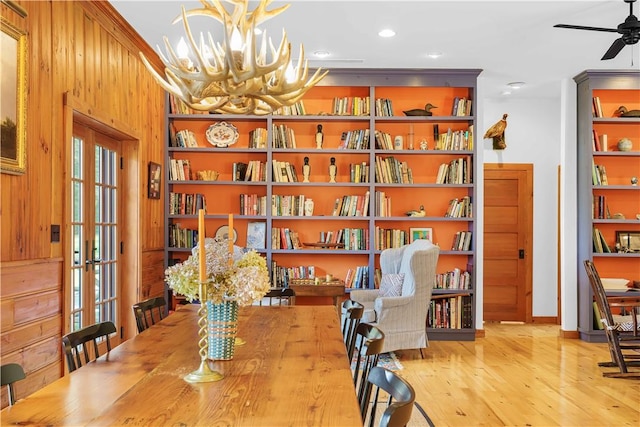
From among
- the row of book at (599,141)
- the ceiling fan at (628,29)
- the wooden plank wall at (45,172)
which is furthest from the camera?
the row of book at (599,141)

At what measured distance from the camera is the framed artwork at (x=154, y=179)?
19.6 feet

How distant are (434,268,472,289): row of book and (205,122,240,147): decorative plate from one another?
9.36 feet

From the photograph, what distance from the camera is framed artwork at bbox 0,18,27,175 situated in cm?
329

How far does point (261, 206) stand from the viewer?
6621 millimetres

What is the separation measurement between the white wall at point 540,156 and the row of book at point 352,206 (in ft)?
7.12

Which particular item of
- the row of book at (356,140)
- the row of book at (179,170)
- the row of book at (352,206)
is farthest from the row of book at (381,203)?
the row of book at (179,170)

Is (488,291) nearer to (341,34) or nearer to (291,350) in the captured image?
(341,34)

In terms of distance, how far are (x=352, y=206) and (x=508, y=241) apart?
101 inches

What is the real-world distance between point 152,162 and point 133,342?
377cm

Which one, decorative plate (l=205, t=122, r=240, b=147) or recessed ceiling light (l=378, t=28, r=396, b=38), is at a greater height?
recessed ceiling light (l=378, t=28, r=396, b=38)

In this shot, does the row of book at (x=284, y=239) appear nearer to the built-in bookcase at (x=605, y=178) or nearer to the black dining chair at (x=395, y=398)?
the built-in bookcase at (x=605, y=178)

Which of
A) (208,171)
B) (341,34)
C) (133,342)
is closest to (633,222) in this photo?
(341,34)

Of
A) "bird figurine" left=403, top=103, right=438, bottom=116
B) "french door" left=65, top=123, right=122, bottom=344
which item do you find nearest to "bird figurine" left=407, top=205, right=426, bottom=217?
"bird figurine" left=403, top=103, right=438, bottom=116

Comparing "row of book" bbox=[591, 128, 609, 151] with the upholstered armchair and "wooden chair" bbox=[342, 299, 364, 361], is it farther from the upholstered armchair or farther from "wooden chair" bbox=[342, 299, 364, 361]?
"wooden chair" bbox=[342, 299, 364, 361]
